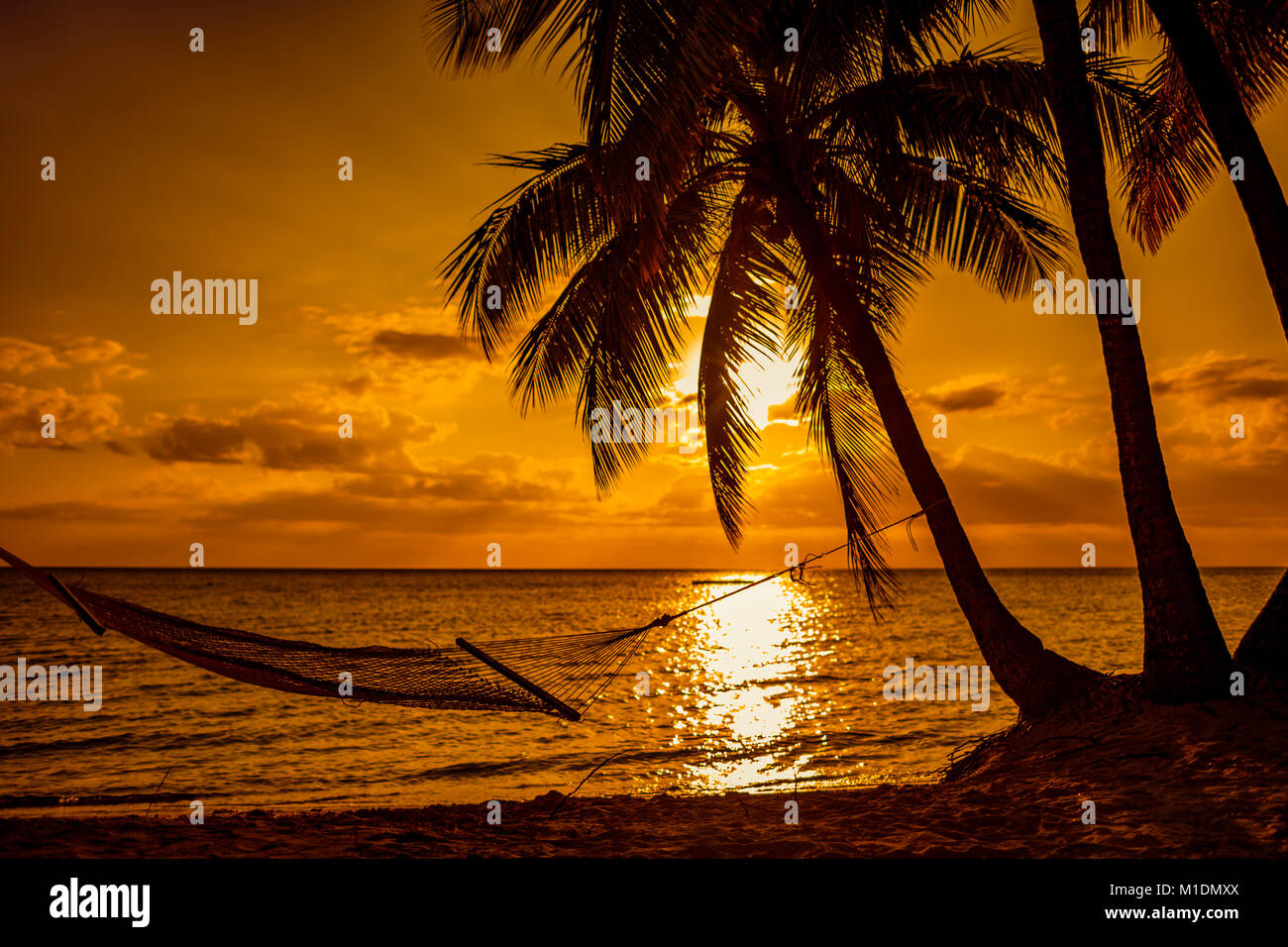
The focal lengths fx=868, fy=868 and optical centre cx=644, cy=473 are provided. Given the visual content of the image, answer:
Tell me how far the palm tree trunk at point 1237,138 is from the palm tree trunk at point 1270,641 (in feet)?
4.33

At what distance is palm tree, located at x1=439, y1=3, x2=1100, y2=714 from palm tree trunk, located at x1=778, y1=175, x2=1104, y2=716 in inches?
0.4

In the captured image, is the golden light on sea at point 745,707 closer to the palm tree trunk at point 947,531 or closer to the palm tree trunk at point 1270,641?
the palm tree trunk at point 947,531

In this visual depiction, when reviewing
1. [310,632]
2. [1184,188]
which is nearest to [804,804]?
[1184,188]

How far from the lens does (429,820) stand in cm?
429

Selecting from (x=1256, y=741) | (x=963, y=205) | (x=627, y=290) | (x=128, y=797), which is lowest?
(x=128, y=797)

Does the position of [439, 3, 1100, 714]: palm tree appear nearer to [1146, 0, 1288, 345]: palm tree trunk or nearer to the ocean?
[1146, 0, 1288, 345]: palm tree trunk

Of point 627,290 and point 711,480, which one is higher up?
point 627,290

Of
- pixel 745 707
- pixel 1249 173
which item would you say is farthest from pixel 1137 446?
pixel 745 707

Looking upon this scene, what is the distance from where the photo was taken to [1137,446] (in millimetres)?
4148

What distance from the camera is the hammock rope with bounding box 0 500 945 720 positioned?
365 centimetres

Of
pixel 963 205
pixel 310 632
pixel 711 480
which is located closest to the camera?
pixel 963 205

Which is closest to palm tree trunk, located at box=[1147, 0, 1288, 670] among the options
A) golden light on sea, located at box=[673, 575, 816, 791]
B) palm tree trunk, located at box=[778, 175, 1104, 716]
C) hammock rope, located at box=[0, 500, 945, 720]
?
palm tree trunk, located at box=[778, 175, 1104, 716]
